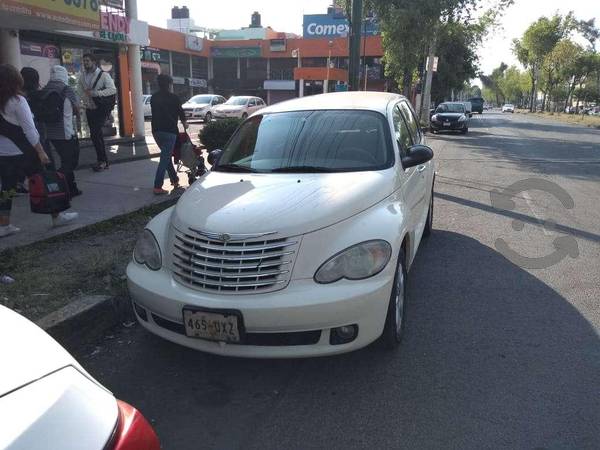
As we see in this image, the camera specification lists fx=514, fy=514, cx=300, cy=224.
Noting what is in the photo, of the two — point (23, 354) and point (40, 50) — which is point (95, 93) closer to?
point (40, 50)

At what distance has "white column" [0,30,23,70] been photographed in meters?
10.7

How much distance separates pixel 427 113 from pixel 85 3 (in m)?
22.1

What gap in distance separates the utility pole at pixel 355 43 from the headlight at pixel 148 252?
28.3ft

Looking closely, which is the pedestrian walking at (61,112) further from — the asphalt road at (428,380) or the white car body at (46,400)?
the white car body at (46,400)

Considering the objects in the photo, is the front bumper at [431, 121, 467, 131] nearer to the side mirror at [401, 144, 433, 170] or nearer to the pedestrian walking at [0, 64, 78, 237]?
the side mirror at [401, 144, 433, 170]

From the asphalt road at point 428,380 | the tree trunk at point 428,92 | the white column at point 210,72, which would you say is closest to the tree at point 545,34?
the white column at point 210,72

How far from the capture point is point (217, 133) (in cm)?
1059

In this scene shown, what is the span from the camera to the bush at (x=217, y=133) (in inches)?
414

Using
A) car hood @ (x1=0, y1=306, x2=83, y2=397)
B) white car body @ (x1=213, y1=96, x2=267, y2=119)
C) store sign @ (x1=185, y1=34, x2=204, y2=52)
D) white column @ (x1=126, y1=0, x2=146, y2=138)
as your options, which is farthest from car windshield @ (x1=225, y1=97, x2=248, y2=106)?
car hood @ (x1=0, y1=306, x2=83, y2=397)

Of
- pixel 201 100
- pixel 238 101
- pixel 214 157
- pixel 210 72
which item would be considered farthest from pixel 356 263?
pixel 210 72

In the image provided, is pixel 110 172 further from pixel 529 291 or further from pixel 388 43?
pixel 388 43

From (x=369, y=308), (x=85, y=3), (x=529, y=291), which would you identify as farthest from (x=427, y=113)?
(x=369, y=308)

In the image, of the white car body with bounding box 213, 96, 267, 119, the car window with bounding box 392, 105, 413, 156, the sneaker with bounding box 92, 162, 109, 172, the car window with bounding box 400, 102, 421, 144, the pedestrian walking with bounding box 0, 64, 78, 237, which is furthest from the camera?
the white car body with bounding box 213, 96, 267, 119

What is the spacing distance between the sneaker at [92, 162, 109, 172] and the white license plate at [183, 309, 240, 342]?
7559mm
